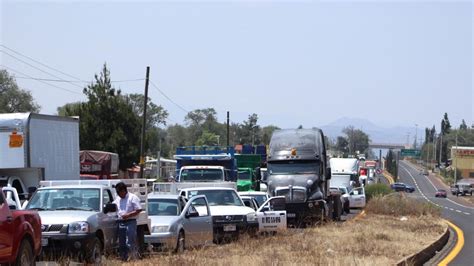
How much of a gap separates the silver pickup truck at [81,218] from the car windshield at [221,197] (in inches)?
221

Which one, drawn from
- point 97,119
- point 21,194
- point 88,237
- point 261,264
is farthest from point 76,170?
point 97,119

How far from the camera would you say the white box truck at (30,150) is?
829 inches

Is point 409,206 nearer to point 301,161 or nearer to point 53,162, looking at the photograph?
point 301,161

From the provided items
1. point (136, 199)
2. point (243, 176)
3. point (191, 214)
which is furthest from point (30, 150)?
point (243, 176)

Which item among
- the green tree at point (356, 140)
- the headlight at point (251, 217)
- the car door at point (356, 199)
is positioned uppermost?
the green tree at point (356, 140)

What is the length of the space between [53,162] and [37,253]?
36.3 feet

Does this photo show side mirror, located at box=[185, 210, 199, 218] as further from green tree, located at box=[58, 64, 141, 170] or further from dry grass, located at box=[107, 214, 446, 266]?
green tree, located at box=[58, 64, 141, 170]

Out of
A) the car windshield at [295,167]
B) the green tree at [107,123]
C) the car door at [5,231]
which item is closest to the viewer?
the car door at [5,231]

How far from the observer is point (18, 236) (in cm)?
1142

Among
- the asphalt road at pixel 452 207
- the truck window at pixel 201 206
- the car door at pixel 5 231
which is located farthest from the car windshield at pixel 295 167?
the car door at pixel 5 231

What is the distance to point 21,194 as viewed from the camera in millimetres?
20406

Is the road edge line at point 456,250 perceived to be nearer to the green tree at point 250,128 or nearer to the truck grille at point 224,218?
the truck grille at point 224,218

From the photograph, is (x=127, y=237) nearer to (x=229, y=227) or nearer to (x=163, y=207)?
(x=163, y=207)

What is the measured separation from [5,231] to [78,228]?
2514 mm
